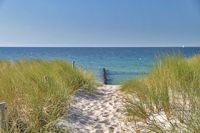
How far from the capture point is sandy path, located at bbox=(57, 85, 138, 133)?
6127 millimetres

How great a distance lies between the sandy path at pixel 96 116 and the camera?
20.1 feet

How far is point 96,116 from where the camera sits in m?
7.20

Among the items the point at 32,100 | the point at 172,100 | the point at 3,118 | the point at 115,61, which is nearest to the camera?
the point at 3,118

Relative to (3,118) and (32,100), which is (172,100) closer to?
(32,100)

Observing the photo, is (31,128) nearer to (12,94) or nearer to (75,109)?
(12,94)

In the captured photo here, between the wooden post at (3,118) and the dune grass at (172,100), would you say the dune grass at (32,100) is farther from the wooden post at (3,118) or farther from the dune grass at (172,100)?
the dune grass at (172,100)

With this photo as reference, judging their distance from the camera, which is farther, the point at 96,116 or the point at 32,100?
the point at 96,116

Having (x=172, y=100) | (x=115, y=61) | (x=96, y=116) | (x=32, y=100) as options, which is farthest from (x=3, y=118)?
(x=115, y=61)

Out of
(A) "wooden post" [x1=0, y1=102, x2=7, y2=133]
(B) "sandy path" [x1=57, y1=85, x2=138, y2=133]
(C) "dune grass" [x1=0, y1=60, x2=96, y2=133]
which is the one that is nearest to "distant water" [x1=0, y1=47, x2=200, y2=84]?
(B) "sandy path" [x1=57, y1=85, x2=138, y2=133]

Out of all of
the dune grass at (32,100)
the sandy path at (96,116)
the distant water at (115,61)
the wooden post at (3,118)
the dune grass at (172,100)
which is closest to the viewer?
the wooden post at (3,118)

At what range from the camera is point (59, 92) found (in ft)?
21.2

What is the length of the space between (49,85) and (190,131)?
2.98m

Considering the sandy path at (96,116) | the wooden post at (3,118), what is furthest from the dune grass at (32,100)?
the sandy path at (96,116)

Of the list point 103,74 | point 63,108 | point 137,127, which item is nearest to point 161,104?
point 137,127
